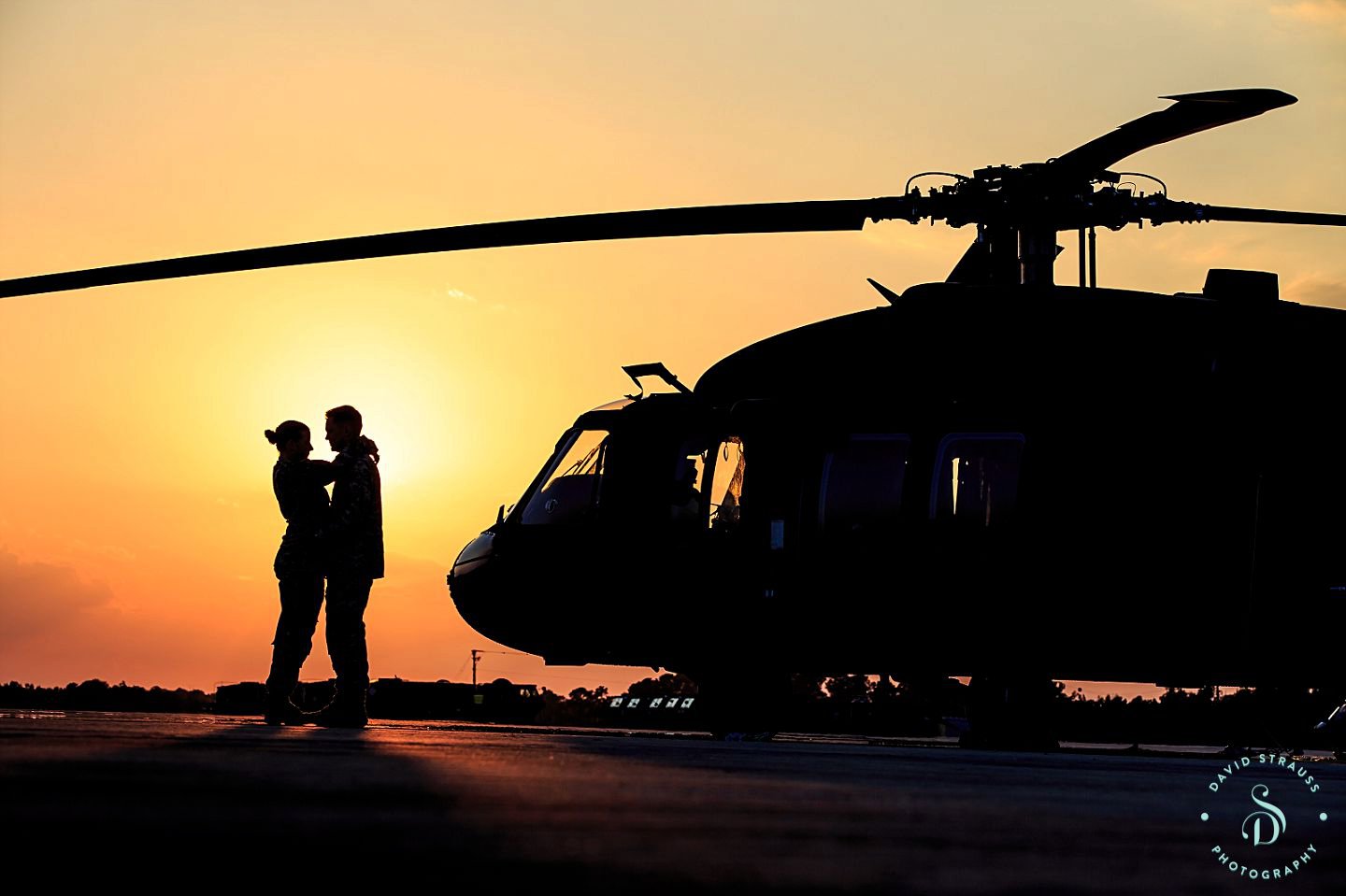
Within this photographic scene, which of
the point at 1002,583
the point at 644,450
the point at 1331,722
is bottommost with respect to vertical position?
the point at 1331,722

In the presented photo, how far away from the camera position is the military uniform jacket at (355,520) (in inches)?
376

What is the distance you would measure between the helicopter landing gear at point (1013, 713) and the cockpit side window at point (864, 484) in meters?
1.32

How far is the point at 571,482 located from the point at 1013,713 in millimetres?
3570

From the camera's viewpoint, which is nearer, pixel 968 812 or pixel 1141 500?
pixel 968 812

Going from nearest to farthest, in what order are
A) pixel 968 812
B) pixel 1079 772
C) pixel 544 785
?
pixel 968 812 → pixel 544 785 → pixel 1079 772

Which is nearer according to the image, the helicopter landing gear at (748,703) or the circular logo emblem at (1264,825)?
the circular logo emblem at (1264,825)

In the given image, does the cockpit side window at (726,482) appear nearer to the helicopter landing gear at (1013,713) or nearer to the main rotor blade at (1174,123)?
the helicopter landing gear at (1013,713)

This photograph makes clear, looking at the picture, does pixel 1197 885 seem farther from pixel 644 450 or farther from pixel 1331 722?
pixel 1331 722

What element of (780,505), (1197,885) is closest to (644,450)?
(780,505)

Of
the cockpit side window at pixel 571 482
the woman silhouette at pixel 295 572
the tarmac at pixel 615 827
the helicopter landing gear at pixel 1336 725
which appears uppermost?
the cockpit side window at pixel 571 482

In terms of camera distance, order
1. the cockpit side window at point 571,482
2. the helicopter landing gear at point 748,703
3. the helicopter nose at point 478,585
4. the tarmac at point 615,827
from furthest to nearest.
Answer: the helicopter nose at point 478,585 → the cockpit side window at point 571,482 → the helicopter landing gear at point 748,703 → the tarmac at point 615,827

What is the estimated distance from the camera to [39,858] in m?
1.86

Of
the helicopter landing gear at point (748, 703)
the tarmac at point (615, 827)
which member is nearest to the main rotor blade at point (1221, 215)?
the helicopter landing gear at point (748, 703)

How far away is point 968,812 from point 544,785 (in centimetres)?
85
